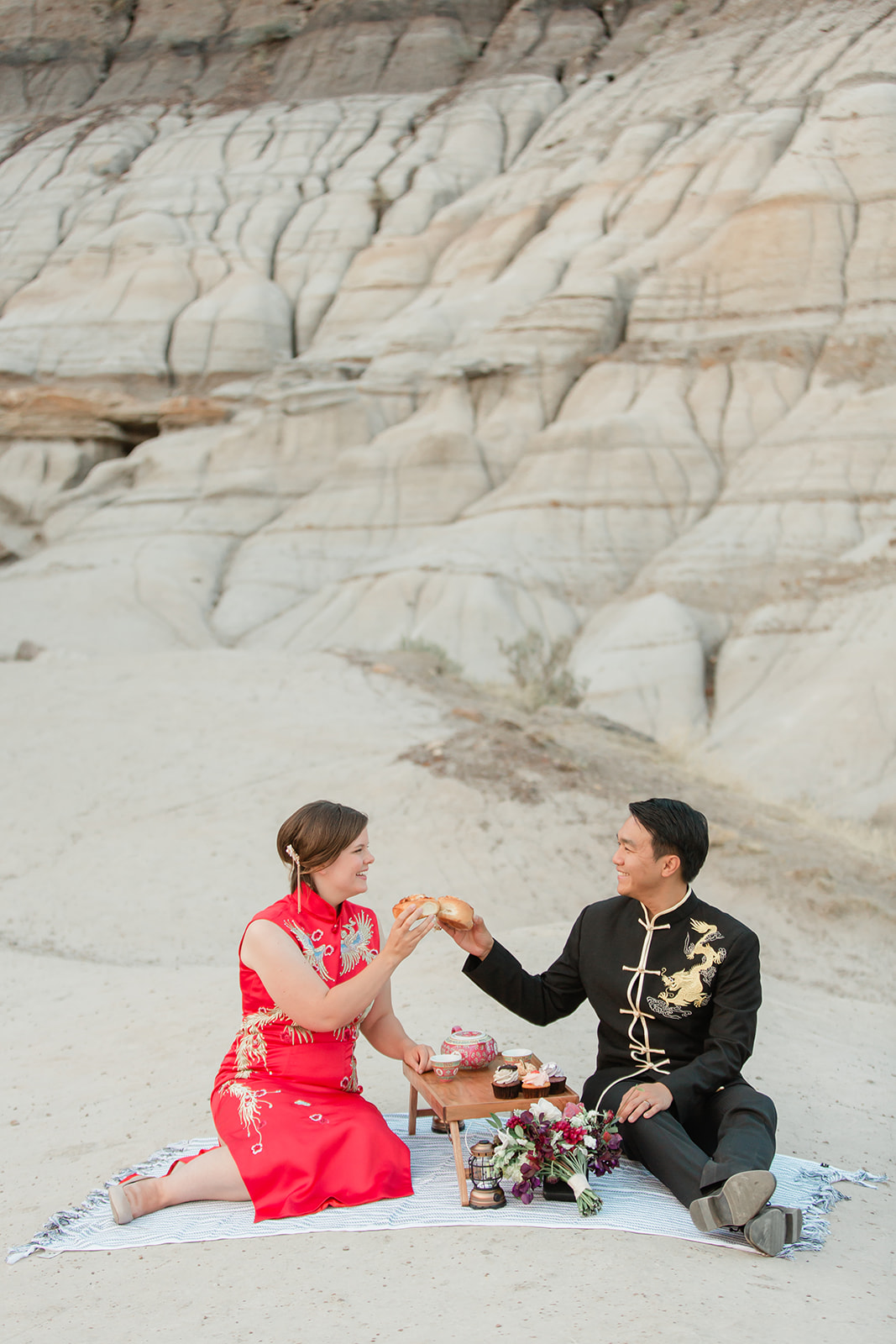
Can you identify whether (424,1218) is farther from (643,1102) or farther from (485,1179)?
(643,1102)

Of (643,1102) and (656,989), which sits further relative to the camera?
(656,989)

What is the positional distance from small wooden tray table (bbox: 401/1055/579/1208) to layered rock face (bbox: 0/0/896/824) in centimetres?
1053

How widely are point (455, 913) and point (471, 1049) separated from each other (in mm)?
520

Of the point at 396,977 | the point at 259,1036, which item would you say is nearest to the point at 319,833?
the point at 259,1036

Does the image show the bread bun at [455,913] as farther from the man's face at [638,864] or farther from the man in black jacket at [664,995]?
the man's face at [638,864]

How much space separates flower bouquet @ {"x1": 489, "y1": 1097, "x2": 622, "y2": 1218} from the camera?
3469 mm

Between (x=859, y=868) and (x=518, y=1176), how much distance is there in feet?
24.8

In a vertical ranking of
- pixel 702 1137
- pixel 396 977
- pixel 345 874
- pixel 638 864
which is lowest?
pixel 396 977

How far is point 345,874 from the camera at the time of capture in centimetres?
359

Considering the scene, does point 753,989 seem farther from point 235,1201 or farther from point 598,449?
point 598,449

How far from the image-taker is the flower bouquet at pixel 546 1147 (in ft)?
11.4

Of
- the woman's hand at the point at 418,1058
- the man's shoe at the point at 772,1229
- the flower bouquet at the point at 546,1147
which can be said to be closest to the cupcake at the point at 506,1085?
the flower bouquet at the point at 546,1147

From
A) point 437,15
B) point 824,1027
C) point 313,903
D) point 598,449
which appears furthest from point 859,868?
point 437,15

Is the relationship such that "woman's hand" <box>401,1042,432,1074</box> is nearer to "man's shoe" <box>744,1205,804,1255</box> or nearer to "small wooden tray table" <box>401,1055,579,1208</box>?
"small wooden tray table" <box>401,1055,579,1208</box>
